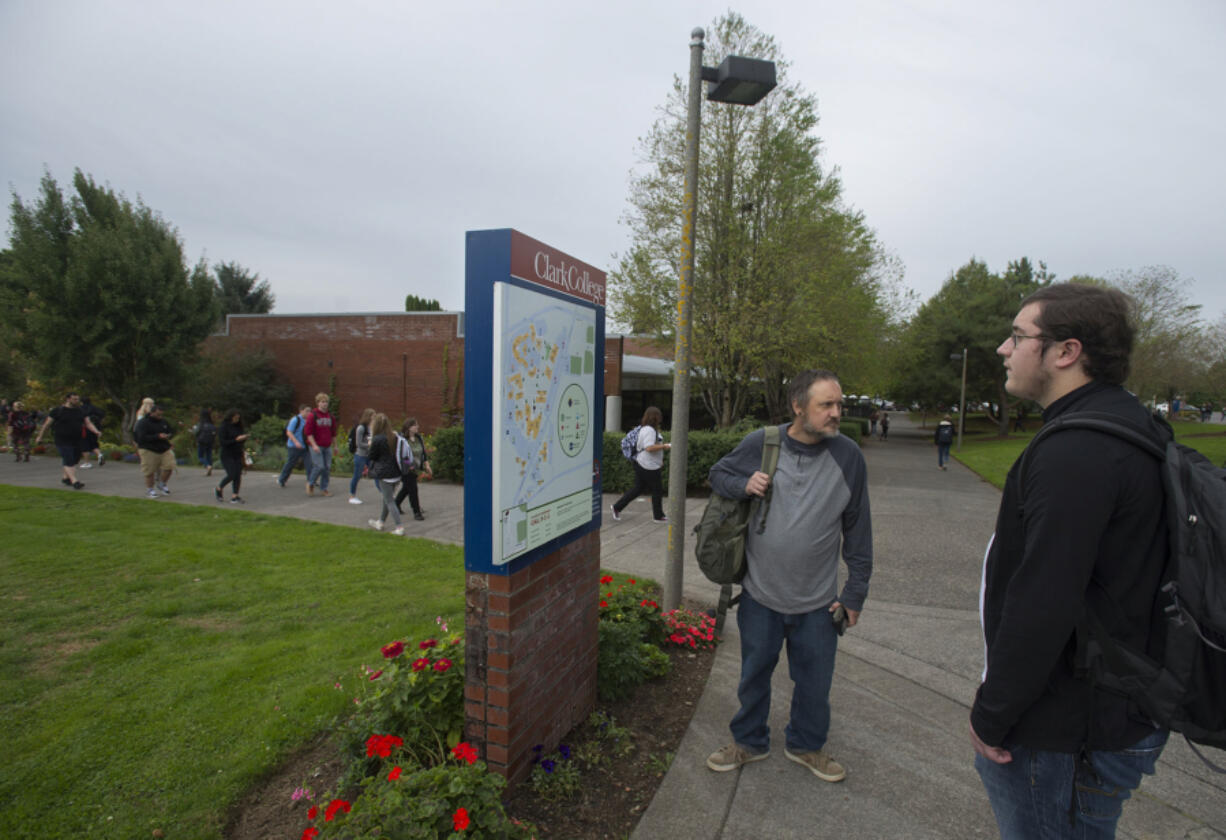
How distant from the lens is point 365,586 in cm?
553

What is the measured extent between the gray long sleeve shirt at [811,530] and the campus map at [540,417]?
78cm

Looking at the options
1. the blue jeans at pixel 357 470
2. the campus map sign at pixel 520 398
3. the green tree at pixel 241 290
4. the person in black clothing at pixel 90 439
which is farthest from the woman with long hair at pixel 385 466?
the green tree at pixel 241 290

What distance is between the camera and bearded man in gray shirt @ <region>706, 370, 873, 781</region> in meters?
2.66

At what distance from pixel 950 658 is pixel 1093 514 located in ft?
11.5

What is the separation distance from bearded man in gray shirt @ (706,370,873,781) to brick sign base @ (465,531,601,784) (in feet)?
2.59

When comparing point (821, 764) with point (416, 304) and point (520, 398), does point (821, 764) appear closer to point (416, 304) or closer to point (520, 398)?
point (520, 398)

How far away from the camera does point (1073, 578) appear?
1.36 metres

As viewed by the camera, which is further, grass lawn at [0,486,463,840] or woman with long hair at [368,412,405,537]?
woman with long hair at [368,412,405,537]

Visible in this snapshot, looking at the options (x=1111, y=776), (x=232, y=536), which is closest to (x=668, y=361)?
(x=232, y=536)

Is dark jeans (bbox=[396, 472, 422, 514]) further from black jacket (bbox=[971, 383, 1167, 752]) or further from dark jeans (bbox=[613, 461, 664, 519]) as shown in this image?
black jacket (bbox=[971, 383, 1167, 752])

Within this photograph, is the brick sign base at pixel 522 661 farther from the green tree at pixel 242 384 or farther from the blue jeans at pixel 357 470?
the green tree at pixel 242 384

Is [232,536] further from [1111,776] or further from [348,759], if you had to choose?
[1111,776]

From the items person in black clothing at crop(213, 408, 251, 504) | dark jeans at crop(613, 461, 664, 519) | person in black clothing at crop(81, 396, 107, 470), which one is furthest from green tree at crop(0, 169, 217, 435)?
dark jeans at crop(613, 461, 664, 519)

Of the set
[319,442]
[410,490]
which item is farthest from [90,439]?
[410,490]
